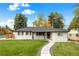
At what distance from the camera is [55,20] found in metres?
14.7

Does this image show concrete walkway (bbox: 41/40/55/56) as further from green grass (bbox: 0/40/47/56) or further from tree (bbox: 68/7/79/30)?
tree (bbox: 68/7/79/30)

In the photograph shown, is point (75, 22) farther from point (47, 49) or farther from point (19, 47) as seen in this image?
point (19, 47)

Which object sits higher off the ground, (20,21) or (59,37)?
(20,21)

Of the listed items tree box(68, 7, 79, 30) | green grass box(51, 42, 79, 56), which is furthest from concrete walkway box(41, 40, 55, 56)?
tree box(68, 7, 79, 30)

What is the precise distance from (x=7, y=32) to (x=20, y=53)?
0.40 metres

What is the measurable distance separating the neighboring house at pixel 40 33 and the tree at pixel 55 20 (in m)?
0.08

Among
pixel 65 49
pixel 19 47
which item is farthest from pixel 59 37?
pixel 19 47

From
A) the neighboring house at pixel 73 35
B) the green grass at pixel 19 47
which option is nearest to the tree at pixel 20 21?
the green grass at pixel 19 47

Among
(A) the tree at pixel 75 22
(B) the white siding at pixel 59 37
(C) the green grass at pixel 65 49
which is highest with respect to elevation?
(A) the tree at pixel 75 22

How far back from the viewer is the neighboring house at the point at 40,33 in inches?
580

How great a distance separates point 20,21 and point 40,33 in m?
0.37

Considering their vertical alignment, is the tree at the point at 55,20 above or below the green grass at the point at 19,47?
above

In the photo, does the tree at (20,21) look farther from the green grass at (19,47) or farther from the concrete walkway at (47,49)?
the concrete walkway at (47,49)

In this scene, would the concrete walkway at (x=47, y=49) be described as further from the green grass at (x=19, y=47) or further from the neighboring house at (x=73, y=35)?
the neighboring house at (x=73, y=35)
